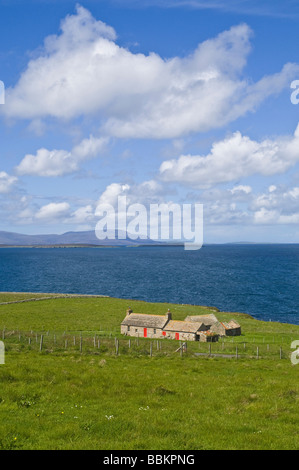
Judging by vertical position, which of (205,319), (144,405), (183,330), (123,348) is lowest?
(183,330)

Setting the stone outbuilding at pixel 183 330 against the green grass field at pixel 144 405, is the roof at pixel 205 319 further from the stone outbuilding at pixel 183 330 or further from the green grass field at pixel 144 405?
the green grass field at pixel 144 405

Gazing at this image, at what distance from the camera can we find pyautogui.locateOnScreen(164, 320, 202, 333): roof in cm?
6328

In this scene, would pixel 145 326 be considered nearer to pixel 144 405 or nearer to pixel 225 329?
pixel 225 329

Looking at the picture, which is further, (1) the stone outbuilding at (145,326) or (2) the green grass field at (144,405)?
(1) the stone outbuilding at (145,326)

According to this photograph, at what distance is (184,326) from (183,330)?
0.88 m

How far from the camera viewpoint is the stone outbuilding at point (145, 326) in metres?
65.2

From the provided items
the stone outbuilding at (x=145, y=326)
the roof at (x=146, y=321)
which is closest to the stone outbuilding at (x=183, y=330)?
the stone outbuilding at (x=145, y=326)

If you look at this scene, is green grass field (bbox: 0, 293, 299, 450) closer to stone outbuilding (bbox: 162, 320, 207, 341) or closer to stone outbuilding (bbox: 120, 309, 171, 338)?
stone outbuilding (bbox: 162, 320, 207, 341)

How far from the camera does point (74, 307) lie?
88188 millimetres

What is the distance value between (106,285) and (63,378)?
12831 cm

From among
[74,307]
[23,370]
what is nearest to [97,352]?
[23,370]

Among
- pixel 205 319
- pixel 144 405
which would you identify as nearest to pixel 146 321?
pixel 205 319

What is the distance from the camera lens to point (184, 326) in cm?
6419
